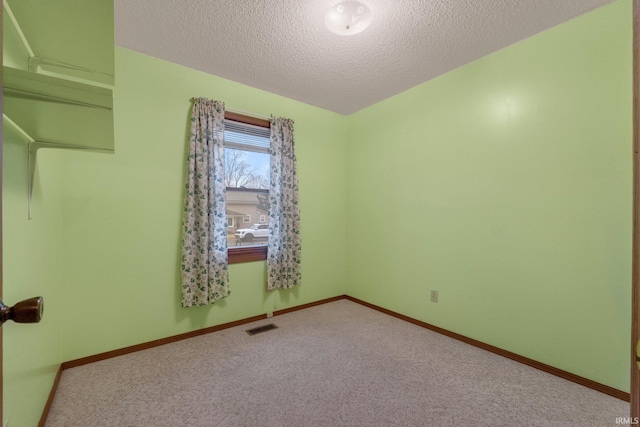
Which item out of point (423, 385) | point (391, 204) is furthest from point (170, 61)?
point (423, 385)

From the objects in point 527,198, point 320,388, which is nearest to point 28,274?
point 320,388

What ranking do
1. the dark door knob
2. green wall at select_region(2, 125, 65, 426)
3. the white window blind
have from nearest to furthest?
the dark door knob, green wall at select_region(2, 125, 65, 426), the white window blind

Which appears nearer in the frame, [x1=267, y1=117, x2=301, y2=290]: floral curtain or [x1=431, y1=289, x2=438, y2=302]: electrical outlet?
[x1=431, y1=289, x2=438, y2=302]: electrical outlet

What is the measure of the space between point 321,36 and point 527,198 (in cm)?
207

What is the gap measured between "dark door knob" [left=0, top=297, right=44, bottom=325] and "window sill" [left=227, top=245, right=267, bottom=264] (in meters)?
2.31

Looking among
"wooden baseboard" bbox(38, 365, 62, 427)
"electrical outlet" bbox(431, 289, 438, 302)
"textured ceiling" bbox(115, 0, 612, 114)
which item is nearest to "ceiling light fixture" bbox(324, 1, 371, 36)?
"textured ceiling" bbox(115, 0, 612, 114)

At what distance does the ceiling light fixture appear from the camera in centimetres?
183

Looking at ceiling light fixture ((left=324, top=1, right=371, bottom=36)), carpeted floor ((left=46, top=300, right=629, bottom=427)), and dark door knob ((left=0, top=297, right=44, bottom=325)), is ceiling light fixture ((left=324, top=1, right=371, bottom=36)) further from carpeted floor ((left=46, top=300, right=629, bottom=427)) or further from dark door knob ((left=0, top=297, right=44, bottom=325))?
carpeted floor ((left=46, top=300, right=629, bottom=427))

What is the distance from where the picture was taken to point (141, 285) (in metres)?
2.40

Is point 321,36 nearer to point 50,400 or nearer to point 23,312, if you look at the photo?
point 23,312

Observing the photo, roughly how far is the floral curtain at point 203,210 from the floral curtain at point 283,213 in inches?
23.9

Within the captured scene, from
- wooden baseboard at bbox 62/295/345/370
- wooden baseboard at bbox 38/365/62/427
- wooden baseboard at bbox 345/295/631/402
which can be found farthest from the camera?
wooden baseboard at bbox 62/295/345/370

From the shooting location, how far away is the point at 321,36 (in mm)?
2180

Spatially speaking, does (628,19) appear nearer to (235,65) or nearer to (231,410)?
(235,65)
